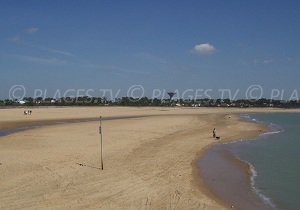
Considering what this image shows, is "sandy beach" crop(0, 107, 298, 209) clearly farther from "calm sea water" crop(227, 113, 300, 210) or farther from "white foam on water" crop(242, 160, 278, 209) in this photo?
"calm sea water" crop(227, 113, 300, 210)

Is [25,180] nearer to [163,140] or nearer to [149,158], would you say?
[149,158]

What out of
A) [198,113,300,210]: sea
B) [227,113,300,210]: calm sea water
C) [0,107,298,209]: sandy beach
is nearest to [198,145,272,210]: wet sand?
[198,113,300,210]: sea

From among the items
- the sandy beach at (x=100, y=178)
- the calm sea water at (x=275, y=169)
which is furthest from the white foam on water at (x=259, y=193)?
the sandy beach at (x=100, y=178)

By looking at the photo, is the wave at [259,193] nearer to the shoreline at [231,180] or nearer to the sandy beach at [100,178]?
the shoreline at [231,180]

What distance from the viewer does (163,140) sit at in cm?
2755

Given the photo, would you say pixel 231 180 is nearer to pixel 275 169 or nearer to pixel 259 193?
pixel 259 193

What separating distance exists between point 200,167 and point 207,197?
575 centimetres

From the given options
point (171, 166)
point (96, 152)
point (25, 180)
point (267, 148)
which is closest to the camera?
point (25, 180)

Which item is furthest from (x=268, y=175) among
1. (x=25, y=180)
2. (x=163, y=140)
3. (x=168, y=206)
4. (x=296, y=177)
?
(x=163, y=140)

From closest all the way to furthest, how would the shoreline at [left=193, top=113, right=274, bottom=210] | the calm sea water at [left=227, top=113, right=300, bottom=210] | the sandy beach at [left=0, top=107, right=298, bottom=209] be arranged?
the sandy beach at [left=0, top=107, right=298, bottom=209], the shoreline at [left=193, top=113, right=274, bottom=210], the calm sea water at [left=227, top=113, right=300, bottom=210]

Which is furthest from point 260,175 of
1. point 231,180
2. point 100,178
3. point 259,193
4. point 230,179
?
point 100,178

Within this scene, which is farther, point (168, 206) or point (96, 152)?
point (96, 152)

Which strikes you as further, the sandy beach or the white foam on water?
the white foam on water

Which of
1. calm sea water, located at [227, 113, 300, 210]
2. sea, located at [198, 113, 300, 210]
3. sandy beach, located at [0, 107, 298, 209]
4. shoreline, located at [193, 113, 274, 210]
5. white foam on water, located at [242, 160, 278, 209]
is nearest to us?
sandy beach, located at [0, 107, 298, 209]
